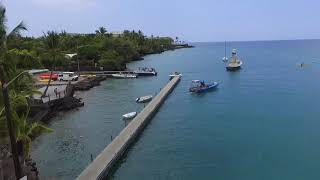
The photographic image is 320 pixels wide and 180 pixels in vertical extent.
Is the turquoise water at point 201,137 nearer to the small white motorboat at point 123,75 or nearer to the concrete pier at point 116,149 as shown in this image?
the concrete pier at point 116,149

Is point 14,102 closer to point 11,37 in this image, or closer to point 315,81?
point 11,37

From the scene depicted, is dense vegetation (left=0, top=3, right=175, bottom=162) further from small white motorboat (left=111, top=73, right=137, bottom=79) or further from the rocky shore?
small white motorboat (left=111, top=73, right=137, bottom=79)

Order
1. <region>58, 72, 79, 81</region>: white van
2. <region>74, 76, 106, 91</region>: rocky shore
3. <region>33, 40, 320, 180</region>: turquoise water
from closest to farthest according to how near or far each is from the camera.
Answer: <region>33, 40, 320, 180</region>: turquoise water
<region>74, 76, 106, 91</region>: rocky shore
<region>58, 72, 79, 81</region>: white van

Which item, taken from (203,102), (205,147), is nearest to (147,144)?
(205,147)

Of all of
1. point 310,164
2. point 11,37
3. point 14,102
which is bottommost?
point 310,164

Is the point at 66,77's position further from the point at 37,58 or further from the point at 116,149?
the point at 116,149

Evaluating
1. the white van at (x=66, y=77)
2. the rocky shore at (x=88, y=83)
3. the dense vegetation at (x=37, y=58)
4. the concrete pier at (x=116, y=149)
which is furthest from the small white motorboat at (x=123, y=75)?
the concrete pier at (x=116, y=149)

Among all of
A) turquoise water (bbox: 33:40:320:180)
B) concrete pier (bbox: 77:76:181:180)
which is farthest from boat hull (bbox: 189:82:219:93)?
concrete pier (bbox: 77:76:181:180)
